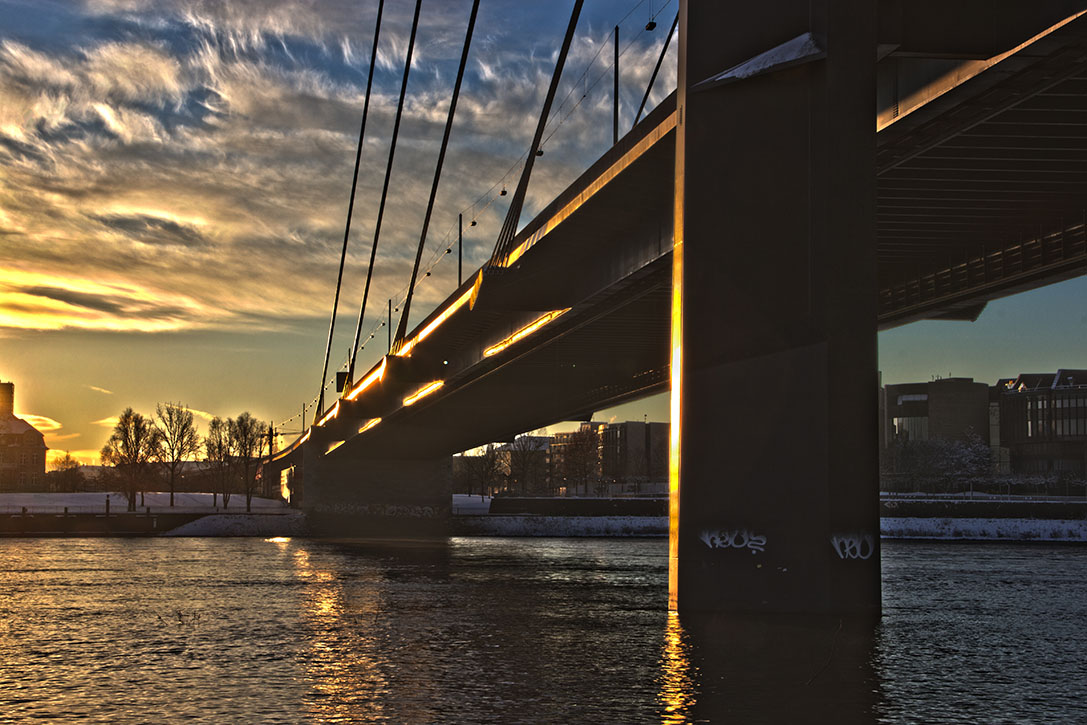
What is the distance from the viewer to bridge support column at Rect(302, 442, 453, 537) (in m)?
99.0

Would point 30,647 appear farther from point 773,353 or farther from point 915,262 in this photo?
point 915,262

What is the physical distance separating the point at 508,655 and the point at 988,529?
230 feet

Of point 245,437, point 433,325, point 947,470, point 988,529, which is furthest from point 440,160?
point 947,470

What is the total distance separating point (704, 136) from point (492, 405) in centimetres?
4634

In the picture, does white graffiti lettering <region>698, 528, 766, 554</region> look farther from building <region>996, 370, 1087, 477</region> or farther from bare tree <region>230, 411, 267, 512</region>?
building <region>996, 370, 1087, 477</region>

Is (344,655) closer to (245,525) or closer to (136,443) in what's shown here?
(245,525)

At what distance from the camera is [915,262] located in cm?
3428

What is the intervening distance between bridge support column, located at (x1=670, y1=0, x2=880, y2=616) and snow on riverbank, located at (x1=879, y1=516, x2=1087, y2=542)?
202 feet

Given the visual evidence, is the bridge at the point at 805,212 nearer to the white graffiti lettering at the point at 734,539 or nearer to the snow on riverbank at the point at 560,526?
the white graffiti lettering at the point at 734,539

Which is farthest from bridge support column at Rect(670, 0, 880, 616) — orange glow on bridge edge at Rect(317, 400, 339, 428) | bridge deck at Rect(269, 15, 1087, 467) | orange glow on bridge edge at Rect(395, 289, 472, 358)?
orange glow on bridge edge at Rect(317, 400, 339, 428)

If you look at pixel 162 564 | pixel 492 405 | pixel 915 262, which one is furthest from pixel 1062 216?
pixel 492 405

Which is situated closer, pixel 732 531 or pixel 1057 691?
pixel 1057 691

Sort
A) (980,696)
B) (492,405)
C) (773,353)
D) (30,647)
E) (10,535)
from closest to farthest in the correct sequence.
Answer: (980,696), (30,647), (773,353), (492,405), (10,535)

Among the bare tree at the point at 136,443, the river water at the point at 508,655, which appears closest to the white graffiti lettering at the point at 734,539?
the river water at the point at 508,655
